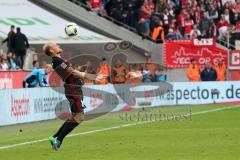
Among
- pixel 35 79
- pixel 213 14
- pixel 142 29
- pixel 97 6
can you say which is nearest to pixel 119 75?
pixel 35 79

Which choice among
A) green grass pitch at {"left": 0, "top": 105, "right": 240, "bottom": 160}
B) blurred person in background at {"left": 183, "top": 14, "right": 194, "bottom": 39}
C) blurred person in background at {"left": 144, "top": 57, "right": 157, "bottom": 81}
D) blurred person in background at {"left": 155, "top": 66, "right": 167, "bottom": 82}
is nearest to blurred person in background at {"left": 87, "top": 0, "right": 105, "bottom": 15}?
blurred person in background at {"left": 183, "top": 14, "right": 194, "bottom": 39}

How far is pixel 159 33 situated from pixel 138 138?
20.9 metres

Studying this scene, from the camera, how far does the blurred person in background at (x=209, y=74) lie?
34.9 meters

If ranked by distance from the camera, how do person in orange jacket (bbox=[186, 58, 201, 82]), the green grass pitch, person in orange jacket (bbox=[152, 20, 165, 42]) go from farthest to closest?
person in orange jacket (bbox=[152, 20, 165, 42]), person in orange jacket (bbox=[186, 58, 201, 82]), the green grass pitch

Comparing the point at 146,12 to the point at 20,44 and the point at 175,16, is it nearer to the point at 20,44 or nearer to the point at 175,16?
the point at 175,16

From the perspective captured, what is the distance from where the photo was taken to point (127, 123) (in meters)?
23.2

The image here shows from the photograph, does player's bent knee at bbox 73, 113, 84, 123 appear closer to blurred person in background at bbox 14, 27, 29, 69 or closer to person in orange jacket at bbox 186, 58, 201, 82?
blurred person in background at bbox 14, 27, 29, 69

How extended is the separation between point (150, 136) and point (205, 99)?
1540 centimetres

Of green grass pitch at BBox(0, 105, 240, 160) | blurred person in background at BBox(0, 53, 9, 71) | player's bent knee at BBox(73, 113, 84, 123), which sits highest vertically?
blurred person in background at BBox(0, 53, 9, 71)

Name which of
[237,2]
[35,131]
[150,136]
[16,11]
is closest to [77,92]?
[150,136]

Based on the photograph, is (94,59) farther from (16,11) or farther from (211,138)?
(211,138)

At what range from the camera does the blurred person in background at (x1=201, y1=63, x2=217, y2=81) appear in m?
34.9

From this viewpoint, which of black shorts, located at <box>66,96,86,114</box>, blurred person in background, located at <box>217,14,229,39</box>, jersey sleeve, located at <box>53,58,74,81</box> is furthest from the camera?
blurred person in background, located at <box>217,14,229,39</box>

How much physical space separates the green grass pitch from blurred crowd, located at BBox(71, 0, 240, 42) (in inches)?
463
